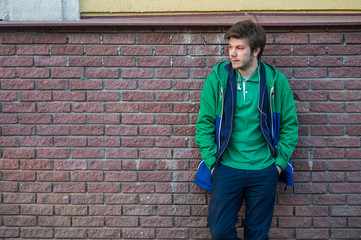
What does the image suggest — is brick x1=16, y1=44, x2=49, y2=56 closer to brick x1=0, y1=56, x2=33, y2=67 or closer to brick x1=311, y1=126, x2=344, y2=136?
brick x1=0, y1=56, x2=33, y2=67

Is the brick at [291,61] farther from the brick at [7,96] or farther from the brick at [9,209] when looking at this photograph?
the brick at [9,209]

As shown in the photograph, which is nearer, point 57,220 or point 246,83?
point 246,83

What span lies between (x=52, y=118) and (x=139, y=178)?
96cm

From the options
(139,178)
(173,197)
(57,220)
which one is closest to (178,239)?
(173,197)

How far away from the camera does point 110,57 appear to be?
3279mm

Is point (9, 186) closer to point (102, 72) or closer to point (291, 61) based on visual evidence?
point (102, 72)

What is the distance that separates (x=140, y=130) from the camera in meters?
3.31

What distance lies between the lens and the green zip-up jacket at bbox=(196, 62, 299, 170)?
2830mm

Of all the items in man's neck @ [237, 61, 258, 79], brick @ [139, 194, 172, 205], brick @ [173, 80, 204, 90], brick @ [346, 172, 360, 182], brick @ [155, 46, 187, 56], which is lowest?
brick @ [139, 194, 172, 205]

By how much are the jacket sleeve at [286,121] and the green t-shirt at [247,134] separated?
0.13 metres

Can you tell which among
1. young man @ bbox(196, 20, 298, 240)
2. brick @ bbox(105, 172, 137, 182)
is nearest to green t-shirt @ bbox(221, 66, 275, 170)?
young man @ bbox(196, 20, 298, 240)

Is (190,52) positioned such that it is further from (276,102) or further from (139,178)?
(139,178)

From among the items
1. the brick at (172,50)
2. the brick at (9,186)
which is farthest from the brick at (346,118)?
the brick at (9,186)

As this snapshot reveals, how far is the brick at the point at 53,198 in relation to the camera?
3.38 m
